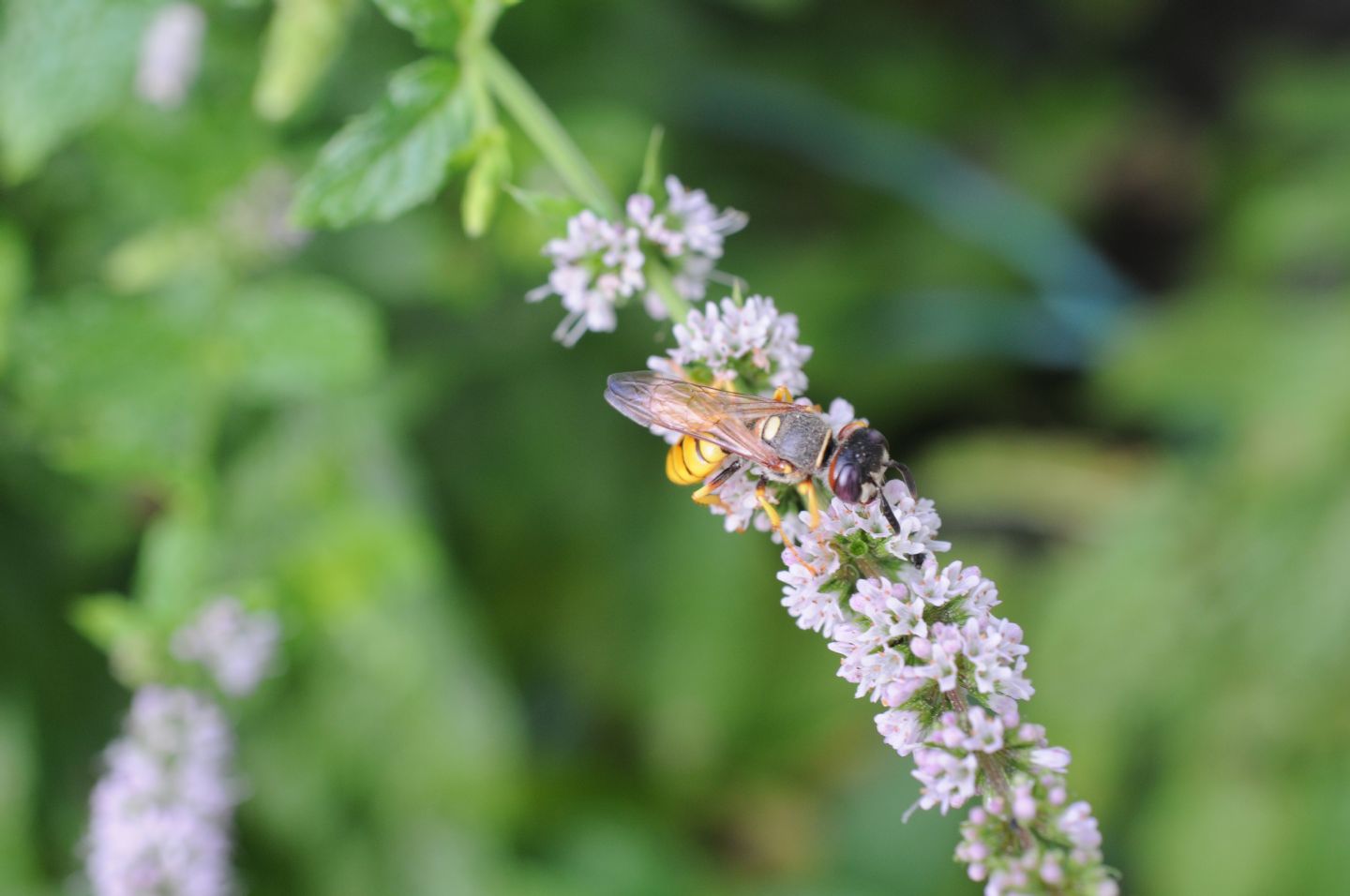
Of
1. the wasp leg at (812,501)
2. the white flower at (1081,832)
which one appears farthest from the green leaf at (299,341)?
the white flower at (1081,832)

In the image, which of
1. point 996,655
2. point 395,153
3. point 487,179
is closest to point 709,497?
point 996,655

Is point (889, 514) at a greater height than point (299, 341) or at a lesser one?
lesser

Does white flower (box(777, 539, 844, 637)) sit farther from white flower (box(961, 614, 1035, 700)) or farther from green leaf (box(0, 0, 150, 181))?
green leaf (box(0, 0, 150, 181))

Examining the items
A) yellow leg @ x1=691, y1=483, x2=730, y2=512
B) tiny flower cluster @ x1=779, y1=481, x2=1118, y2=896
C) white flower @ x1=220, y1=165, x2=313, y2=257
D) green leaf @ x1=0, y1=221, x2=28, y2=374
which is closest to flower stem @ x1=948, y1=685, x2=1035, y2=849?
tiny flower cluster @ x1=779, y1=481, x2=1118, y2=896

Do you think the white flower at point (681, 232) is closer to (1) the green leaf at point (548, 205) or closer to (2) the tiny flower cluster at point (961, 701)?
(1) the green leaf at point (548, 205)

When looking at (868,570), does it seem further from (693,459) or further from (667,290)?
(667,290)
